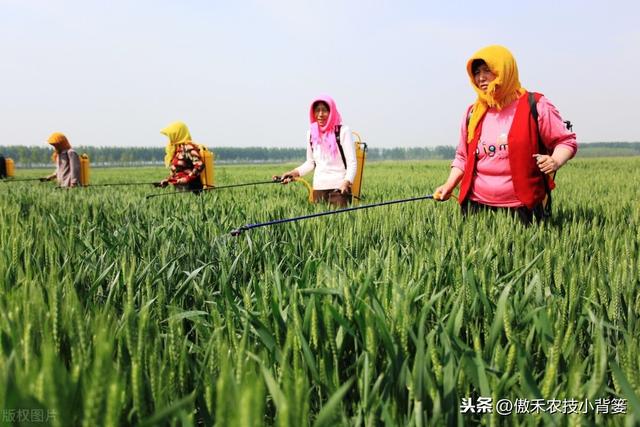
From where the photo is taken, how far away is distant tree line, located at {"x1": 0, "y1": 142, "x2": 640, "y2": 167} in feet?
397

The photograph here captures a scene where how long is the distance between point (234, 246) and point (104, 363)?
5.80 feet

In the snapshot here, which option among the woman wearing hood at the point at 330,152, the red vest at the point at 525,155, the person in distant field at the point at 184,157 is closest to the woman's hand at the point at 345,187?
the woman wearing hood at the point at 330,152

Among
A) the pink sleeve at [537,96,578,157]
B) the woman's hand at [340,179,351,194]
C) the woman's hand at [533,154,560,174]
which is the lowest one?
the woman's hand at [340,179,351,194]

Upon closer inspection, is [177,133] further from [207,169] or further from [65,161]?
[65,161]

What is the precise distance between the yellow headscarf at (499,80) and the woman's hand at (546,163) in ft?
1.57

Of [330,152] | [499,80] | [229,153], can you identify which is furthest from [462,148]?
[229,153]


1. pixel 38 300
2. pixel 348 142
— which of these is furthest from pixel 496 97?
pixel 38 300

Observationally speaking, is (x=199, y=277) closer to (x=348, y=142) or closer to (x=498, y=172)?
(x=498, y=172)

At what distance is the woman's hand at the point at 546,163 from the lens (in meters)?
2.65

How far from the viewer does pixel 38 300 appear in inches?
→ 37.0

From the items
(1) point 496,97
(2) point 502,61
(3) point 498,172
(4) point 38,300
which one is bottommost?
(4) point 38,300

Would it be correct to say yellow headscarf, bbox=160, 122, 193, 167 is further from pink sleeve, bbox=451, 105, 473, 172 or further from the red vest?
the red vest

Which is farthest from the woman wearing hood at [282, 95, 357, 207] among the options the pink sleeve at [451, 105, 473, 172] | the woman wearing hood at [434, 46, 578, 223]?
the woman wearing hood at [434, 46, 578, 223]

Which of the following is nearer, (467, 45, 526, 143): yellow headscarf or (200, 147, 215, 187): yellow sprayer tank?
(467, 45, 526, 143): yellow headscarf
